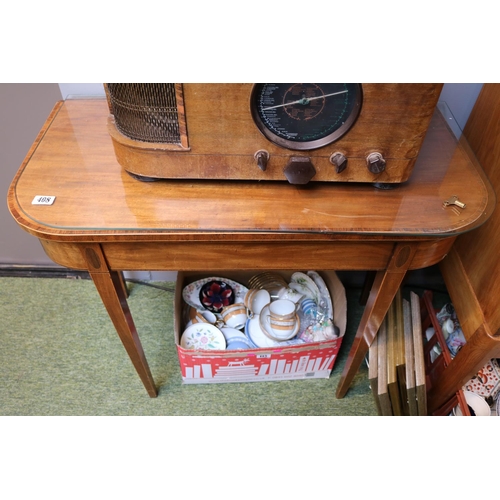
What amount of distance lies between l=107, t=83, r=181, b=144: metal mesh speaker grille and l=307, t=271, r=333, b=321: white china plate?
0.76 meters

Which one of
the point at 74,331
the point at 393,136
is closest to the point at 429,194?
the point at 393,136

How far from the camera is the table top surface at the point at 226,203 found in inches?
31.7

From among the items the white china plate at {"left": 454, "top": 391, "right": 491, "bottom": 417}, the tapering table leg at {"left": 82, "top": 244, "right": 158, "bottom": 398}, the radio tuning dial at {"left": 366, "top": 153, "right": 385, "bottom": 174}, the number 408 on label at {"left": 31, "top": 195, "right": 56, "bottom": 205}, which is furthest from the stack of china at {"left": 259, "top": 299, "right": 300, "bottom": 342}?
the number 408 on label at {"left": 31, "top": 195, "right": 56, "bottom": 205}

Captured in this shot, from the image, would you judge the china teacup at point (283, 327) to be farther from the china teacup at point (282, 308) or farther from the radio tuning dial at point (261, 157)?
the radio tuning dial at point (261, 157)

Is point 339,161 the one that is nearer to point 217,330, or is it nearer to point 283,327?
point 283,327

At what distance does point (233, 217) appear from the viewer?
82cm

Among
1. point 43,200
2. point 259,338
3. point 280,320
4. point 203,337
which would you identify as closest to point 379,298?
point 280,320

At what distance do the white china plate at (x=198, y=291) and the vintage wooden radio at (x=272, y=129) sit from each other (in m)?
0.63

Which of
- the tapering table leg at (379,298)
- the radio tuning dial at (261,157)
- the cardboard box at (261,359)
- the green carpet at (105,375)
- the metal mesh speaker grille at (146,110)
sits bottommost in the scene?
the green carpet at (105,375)

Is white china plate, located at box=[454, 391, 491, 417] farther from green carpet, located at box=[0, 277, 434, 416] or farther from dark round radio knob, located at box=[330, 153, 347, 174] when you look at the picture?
dark round radio knob, located at box=[330, 153, 347, 174]

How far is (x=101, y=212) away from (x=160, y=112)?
0.22 meters

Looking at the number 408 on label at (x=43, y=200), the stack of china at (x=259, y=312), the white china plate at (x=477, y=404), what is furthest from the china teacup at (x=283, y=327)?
the number 408 on label at (x=43, y=200)

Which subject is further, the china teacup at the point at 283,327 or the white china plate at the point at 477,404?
the china teacup at the point at 283,327

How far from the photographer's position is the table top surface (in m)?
0.80
